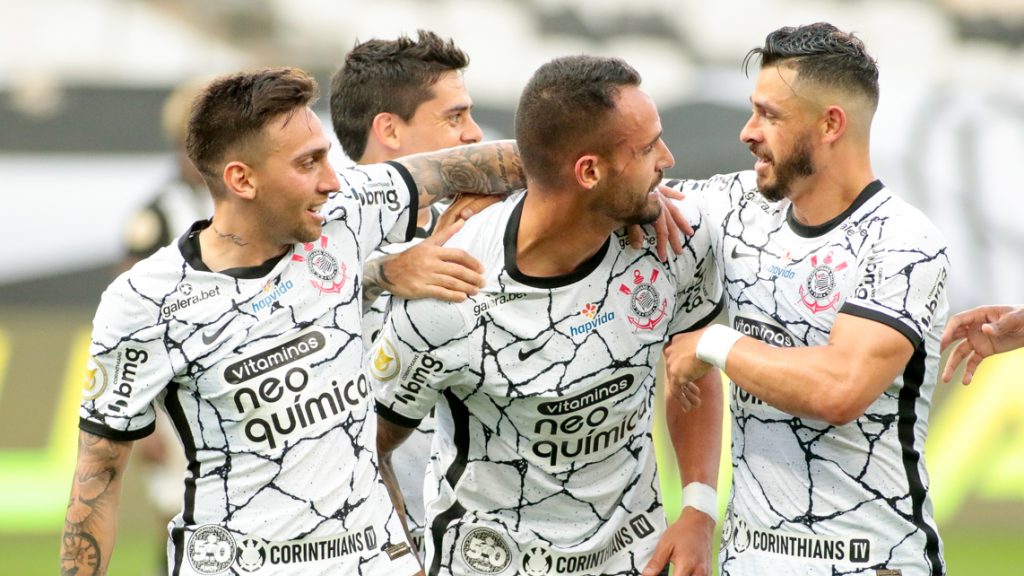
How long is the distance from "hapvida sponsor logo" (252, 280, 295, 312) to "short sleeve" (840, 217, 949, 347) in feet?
5.22

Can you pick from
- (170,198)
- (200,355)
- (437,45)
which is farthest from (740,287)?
(170,198)

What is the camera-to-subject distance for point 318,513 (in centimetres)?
404

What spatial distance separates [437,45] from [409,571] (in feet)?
8.05

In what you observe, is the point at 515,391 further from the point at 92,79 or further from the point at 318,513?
the point at 92,79

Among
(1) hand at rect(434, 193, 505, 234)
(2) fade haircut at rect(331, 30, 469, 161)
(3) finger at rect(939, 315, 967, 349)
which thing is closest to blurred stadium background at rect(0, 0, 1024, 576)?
(2) fade haircut at rect(331, 30, 469, 161)

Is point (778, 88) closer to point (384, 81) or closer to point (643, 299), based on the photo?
point (643, 299)

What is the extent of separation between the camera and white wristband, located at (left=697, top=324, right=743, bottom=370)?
3930mm

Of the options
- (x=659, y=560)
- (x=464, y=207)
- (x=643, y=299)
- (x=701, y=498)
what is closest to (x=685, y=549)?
(x=659, y=560)

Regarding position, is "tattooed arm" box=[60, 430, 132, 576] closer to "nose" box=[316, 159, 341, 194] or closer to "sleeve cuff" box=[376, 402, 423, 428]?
"sleeve cuff" box=[376, 402, 423, 428]

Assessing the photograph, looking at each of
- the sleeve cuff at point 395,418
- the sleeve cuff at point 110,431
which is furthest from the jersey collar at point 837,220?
the sleeve cuff at point 110,431

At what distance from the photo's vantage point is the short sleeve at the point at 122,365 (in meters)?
3.91

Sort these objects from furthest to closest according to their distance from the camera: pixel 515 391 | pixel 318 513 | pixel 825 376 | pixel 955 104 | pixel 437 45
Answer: pixel 955 104 → pixel 437 45 → pixel 515 391 → pixel 318 513 → pixel 825 376

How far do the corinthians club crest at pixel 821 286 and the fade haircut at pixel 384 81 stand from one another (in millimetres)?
2150

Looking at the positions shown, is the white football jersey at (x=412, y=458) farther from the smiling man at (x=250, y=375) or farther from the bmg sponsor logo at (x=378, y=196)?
the smiling man at (x=250, y=375)
